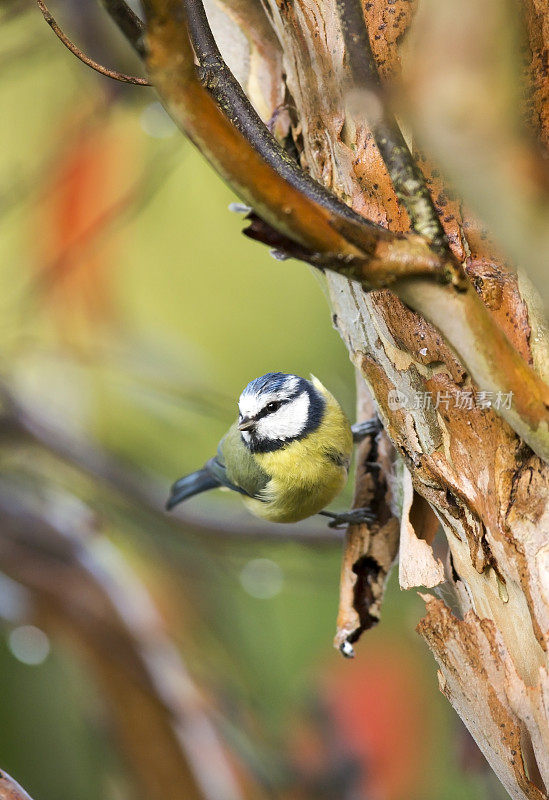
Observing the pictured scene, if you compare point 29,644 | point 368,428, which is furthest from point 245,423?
point 29,644

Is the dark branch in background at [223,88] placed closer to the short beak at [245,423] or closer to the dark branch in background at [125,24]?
the dark branch in background at [125,24]

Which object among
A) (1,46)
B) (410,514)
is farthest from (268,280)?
(410,514)

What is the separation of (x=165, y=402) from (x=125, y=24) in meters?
1.00

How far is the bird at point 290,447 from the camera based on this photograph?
34.0 inches

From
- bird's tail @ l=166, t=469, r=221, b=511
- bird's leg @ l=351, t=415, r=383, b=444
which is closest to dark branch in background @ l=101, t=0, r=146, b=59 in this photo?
bird's leg @ l=351, t=415, r=383, b=444

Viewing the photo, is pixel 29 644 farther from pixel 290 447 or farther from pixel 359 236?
pixel 359 236

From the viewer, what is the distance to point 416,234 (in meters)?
0.36

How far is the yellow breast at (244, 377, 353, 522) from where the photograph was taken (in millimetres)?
863

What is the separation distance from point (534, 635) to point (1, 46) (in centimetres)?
125

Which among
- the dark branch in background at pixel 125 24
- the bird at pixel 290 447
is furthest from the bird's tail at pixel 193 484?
the dark branch in background at pixel 125 24

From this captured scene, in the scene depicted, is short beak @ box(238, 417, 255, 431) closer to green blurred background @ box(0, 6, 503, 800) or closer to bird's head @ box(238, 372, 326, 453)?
bird's head @ box(238, 372, 326, 453)

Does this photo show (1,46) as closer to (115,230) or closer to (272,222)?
(115,230)

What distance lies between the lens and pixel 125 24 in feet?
0.87

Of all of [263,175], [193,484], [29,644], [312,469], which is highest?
[263,175]
